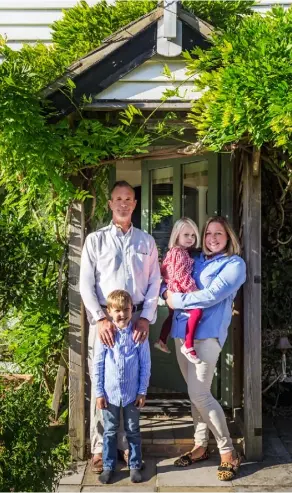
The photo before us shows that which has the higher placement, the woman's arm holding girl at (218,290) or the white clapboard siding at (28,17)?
the white clapboard siding at (28,17)

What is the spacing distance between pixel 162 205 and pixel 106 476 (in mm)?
2601

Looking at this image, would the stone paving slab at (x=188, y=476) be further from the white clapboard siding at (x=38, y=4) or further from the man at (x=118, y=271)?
the white clapboard siding at (x=38, y=4)

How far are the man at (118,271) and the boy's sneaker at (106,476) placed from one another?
14 centimetres

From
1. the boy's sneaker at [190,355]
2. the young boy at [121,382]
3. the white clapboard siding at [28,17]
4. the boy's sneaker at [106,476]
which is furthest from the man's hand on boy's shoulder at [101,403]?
the white clapboard siding at [28,17]

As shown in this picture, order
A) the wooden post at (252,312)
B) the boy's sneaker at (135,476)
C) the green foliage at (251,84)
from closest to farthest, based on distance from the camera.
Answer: the green foliage at (251,84) < the boy's sneaker at (135,476) < the wooden post at (252,312)

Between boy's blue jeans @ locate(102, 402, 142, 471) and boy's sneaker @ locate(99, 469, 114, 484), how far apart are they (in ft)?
0.08

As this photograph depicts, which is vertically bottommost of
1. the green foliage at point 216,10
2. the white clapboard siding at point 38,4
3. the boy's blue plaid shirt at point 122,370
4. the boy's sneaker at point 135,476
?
the boy's sneaker at point 135,476

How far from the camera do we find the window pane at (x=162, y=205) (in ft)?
19.6

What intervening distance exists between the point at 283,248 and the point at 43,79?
8.17 feet

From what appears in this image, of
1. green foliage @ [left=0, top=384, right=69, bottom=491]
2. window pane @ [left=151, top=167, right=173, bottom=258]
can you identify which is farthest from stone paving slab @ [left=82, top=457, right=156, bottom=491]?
window pane @ [left=151, top=167, right=173, bottom=258]

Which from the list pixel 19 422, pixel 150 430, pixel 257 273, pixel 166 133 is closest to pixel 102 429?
pixel 150 430

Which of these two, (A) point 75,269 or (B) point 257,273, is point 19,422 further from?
(B) point 257,273

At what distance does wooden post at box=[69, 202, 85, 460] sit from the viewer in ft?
15.7

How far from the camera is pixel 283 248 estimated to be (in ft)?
18.4
